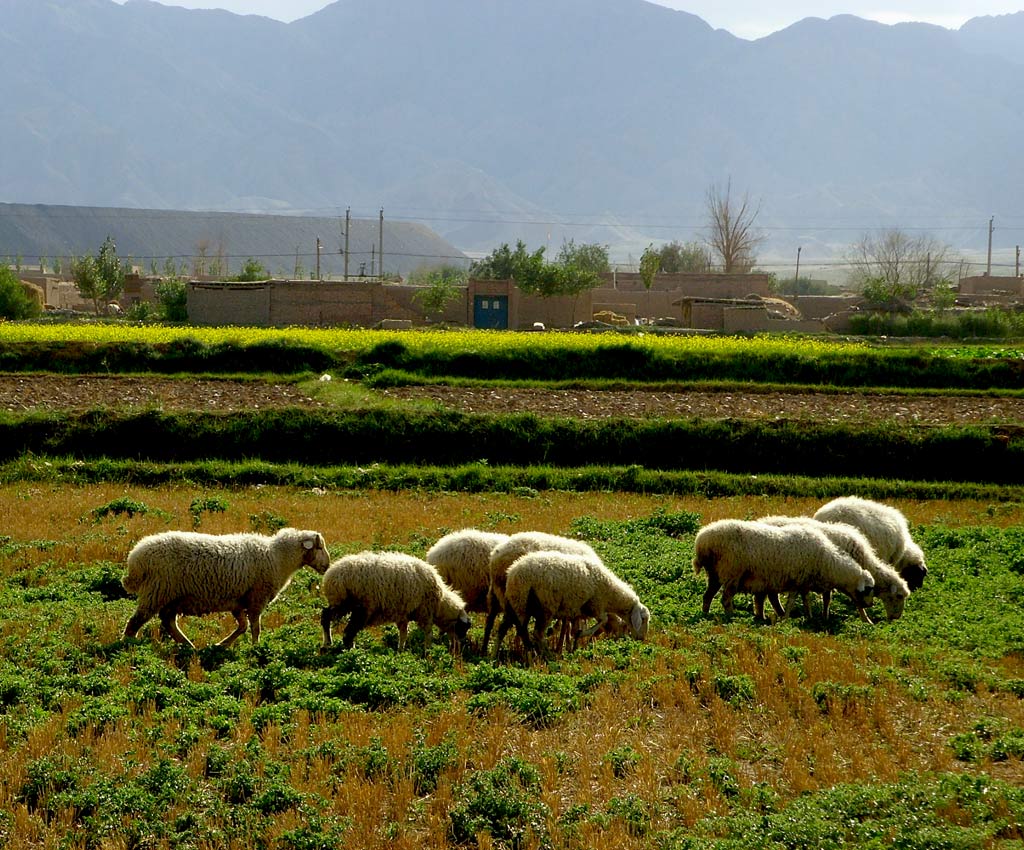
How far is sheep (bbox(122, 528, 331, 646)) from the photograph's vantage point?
11984 millimetres

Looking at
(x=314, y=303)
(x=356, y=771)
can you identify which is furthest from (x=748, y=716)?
(x=314, y=303)

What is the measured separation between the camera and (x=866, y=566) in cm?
1467

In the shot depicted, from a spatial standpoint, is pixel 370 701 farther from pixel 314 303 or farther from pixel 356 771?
pixel 314 303

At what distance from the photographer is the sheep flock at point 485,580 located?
12.1 m

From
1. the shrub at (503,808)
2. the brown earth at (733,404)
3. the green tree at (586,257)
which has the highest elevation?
the green tree at (586,257)

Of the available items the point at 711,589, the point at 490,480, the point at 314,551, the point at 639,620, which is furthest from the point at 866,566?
the point at 490,480

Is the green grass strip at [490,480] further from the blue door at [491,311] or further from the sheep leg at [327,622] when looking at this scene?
the blue door at [491,311]

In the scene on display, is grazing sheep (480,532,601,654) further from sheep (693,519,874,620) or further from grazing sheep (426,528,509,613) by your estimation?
sheep (693,519,874,620)

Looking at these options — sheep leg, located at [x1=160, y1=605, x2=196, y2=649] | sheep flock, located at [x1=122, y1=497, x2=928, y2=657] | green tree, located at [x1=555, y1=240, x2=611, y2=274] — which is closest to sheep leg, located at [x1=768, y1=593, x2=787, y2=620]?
sheep flock, located at [x1=122, y1=497, x2=928, y2=657]

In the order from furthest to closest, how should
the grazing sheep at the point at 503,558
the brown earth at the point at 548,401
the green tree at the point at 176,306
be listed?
the green tree at the point at 176,306
the brown earth at the point at 548,401
the grazing sheep at the point at 503,558

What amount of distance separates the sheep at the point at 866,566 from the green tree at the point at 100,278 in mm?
60701

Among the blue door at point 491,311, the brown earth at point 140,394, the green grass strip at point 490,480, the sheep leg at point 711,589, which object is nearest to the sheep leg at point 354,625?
the sheep leg at point 711,589

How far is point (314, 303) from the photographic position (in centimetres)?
5303

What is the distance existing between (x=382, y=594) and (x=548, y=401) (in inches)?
718
